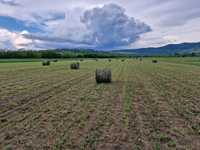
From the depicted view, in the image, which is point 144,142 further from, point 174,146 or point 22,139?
point 22,139

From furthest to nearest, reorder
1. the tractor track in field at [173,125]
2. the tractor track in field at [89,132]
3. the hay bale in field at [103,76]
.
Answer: the hay bale in field at [103,76], the tractor track in field at [173,125], the tractor track in field at [89,132]

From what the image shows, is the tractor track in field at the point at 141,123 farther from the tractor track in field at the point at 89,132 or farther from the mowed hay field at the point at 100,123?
the tractor track in field at the point at 89,132

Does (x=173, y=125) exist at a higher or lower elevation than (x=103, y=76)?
lower

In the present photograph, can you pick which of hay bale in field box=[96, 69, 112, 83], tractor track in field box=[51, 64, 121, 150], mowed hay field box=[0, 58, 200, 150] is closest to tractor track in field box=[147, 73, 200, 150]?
mowed hay field box=[0, 58, 200, 150]

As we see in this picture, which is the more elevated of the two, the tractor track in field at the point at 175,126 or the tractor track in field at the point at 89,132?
the tractor track in field at the point at 89,132

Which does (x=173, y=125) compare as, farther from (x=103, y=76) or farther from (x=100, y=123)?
(x=103, y=76)

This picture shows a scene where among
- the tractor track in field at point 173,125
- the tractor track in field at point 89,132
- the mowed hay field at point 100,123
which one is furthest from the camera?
the tractor track in field at point 173,125

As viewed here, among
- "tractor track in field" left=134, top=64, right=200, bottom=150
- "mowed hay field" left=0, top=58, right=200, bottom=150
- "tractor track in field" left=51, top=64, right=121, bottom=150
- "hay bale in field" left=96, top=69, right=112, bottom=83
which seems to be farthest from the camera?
"hay bale in field" left=96, top=69, right=112, bottom=83

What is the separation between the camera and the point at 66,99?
35.3 feet

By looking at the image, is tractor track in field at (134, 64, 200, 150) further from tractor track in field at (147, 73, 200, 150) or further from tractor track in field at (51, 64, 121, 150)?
tractor track in field at (51, 64, 121, 150)

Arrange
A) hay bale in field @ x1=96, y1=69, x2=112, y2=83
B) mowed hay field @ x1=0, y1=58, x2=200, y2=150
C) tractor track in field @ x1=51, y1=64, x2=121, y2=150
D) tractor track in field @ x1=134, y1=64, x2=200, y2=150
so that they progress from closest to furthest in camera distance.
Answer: tractor track in field @ x1=51, y1=64, x2=121, y2=150 → mowed hay field @ x1=0, y1=58, x2=200, y2=150 → tractor track in field @ x1=134, y1=64, x2=200, y2=150 → hay bale in field @ x1=96, y1=69, x2=112, y2=83

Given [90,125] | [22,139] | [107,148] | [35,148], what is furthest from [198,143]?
[22,139]

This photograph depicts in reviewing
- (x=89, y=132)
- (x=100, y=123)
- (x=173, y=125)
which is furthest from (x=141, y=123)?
(x=89, y=132)

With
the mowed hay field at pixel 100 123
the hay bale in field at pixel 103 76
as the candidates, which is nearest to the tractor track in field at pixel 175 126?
the mowed hay field at pixel 100 123
